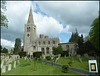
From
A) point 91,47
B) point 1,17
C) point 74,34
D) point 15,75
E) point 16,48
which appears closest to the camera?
point 15,75

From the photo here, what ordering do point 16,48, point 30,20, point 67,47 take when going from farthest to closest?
point 16,48 → point 30,20 → point 67,47

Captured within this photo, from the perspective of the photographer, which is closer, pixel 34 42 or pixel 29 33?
pixel 34 42

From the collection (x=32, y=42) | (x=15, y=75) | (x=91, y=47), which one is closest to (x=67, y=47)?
(x=91, y=47)

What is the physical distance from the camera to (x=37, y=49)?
5238 cm

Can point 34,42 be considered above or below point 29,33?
below

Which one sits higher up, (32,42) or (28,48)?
(32,42)

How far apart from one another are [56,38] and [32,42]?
14.4m

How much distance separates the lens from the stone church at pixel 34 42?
49897mm

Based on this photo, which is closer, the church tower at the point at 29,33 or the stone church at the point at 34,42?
the stone church at the point at 34,42

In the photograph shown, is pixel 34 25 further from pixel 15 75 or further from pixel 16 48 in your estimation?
pixel 15 75

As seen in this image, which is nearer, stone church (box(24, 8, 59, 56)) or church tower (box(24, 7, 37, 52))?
stone church (box(24, 8, 59, 56))

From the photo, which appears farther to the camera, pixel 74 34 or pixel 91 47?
pixel 74 34

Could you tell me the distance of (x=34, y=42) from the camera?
54.3 meters

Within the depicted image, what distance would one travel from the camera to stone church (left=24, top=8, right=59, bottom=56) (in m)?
49.9
